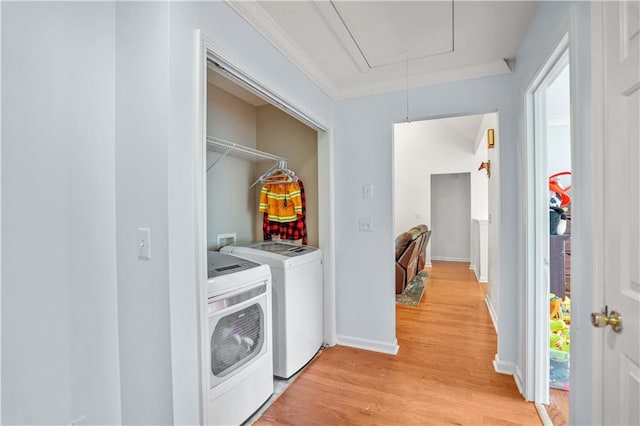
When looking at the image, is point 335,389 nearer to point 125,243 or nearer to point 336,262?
point 336,262

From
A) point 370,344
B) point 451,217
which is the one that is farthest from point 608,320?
point 451,217

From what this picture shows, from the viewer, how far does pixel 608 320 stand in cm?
90

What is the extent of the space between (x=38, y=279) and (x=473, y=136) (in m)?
6.34

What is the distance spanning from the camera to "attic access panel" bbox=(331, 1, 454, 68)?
158 cm

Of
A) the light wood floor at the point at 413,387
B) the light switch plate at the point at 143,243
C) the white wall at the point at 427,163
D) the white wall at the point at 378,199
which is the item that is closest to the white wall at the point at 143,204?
the light switch plate at the point at 143,243

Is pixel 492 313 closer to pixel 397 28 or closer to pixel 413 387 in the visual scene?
pixel 413 387

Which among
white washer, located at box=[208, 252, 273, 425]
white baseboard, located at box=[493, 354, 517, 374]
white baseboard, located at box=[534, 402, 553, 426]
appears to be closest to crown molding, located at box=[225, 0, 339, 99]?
white washer, located at box=[208, 252, 273, 425]

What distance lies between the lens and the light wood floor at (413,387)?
1710mm

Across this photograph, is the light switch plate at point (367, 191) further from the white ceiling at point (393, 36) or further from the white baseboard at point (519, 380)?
the white baseboard at point (519, 380)

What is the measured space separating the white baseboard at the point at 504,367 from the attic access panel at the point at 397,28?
2311mm

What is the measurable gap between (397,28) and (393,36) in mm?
80

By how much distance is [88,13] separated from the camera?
1.23m

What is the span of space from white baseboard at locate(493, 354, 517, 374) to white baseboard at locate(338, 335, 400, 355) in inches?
29.4

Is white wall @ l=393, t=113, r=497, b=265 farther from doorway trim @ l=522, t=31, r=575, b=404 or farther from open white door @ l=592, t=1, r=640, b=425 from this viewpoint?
open white door @ l=592, t=1, r=640, b=425
